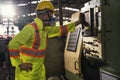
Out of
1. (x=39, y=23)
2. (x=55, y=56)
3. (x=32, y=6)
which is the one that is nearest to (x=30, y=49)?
(x=39, y=23)

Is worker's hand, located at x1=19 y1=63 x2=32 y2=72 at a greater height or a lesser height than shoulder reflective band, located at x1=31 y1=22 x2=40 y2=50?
lesser

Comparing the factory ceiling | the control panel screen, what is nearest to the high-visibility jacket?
the control panel screen

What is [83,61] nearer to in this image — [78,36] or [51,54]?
[78,36]

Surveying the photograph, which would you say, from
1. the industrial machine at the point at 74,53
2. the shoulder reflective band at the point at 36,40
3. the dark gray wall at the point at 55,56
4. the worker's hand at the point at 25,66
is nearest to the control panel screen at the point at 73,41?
the industrial machine at the point at 74,53

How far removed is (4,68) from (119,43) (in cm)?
588

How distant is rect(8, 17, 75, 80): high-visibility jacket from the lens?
2.79 m

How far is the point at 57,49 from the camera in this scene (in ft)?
15.1

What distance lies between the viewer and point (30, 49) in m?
2.86

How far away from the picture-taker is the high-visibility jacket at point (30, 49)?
2.79 metres

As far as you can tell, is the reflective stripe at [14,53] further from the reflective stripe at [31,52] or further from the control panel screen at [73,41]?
the control panel screen at [73,41]

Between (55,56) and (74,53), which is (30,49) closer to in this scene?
(74,53)

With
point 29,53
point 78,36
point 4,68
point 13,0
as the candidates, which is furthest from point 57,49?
point 13,0

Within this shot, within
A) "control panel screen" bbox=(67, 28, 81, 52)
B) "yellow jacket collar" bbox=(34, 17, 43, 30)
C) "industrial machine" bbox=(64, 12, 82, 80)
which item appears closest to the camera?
"yellow jacket collar" bbox=(34, 17, 43, 30)

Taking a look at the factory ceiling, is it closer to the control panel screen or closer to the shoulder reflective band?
the control panel screen
